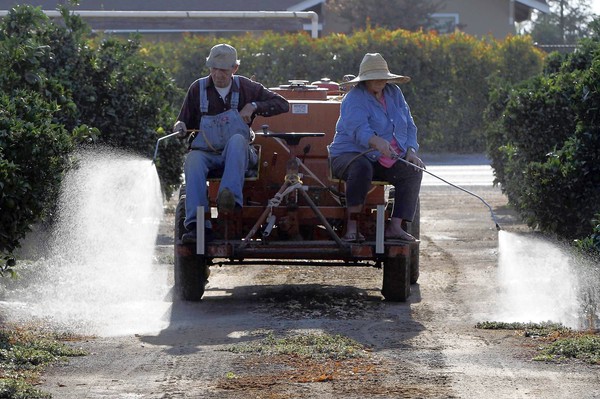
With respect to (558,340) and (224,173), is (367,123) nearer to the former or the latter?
(224,173)

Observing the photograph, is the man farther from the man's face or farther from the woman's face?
the woman's face

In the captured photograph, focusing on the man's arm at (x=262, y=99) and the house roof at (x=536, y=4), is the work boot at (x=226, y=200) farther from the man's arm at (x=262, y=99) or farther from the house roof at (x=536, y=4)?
the house roof at (x=536, y=4)

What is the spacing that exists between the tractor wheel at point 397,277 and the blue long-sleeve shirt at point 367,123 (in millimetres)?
842

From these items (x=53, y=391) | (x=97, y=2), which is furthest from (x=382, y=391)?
(x=97, y=2)

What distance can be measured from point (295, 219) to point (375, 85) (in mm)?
1289

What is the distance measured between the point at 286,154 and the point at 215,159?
2.66 ft

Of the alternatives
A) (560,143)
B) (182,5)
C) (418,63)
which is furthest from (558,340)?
(182,5)

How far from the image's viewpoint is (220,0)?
39781 millimetres

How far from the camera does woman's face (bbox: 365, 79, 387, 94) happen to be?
36.0 ft

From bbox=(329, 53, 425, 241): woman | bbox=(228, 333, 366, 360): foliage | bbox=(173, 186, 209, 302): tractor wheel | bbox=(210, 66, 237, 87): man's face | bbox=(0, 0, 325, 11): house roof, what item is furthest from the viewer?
bbox=(0, 0, 325, 11): house roof

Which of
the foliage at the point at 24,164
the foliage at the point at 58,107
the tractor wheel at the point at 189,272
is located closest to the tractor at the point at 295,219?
the tractor wheel at the point at 189,272

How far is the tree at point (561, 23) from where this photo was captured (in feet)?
167

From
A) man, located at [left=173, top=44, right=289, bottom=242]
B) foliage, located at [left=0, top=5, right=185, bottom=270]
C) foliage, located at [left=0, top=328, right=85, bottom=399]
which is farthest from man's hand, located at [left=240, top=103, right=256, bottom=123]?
foliage, located at [left=0, top=328, right=85, bottom=399]

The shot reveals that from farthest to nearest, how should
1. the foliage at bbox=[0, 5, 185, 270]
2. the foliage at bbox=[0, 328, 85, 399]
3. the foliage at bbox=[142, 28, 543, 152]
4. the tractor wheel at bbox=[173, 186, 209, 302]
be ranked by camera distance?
1. the foliage at bbox=[142, 28, 543, 152]
2. the tractor wheel at bbox=[173, 186, 209, 302]
3. the foliage at bbox=[0, 5, 185, 270]
4. the foliage at bbox=[0, 328, 85, 399]
